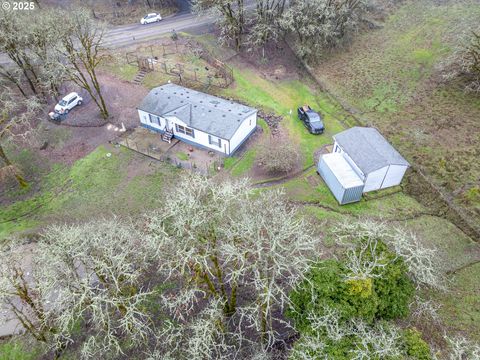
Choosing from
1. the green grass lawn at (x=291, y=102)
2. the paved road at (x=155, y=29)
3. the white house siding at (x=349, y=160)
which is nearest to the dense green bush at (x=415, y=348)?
the white house siding at (x=349, y=160)

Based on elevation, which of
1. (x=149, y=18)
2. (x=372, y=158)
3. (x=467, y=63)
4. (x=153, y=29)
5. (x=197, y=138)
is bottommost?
(x=197, y=138)

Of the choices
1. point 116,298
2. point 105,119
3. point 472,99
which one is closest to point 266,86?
point 105,119

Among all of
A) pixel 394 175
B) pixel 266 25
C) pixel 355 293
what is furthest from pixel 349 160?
pixel 266 25

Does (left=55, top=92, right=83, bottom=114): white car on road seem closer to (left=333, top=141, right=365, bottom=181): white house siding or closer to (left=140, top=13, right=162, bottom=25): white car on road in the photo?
(left=140, top=13, right=162, bottom=25): white car on road

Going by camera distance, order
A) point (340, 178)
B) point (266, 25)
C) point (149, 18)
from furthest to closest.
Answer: point (149, 18), point (266, 25), point (340, 178)

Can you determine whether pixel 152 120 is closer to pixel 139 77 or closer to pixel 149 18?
pixel 139 77

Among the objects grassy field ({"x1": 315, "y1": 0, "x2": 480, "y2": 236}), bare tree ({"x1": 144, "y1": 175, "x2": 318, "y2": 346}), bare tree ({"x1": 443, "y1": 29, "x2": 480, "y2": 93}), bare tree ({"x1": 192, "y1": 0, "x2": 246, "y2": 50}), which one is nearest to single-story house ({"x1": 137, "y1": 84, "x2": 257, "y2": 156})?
bare tree ({"x1": 192, "y1": 0, "x2": 246, "y2": 50})

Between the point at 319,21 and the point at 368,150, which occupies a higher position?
the point at 319,21
